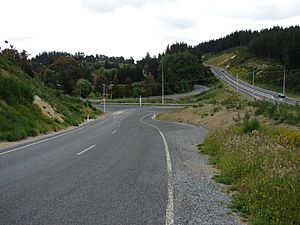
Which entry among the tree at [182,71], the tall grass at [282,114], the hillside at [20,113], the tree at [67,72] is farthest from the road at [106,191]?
the tree at [67,72]

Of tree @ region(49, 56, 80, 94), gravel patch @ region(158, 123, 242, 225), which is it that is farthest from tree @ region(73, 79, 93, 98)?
gravel patch @ region(158, 123, 242, 225)

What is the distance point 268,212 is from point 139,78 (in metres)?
143

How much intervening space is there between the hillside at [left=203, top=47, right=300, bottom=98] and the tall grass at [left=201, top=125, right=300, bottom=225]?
77286 mm

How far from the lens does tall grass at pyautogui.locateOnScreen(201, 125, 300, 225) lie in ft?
19.7

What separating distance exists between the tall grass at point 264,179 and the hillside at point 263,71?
77.3m

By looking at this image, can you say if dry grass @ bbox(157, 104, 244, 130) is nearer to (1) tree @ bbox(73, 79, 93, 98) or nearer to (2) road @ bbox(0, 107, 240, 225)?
(2) road @ bbox(0, 107, 240, 225)

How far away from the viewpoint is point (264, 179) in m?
7.85


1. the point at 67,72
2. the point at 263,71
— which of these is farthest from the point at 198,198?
the point at 67,72

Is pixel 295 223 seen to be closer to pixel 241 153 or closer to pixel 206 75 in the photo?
pixel 241 153

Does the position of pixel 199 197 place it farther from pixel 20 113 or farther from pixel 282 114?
pixel 20 113

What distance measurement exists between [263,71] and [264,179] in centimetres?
12110

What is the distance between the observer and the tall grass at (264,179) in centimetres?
601

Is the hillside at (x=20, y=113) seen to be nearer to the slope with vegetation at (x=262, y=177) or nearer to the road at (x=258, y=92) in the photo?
the slope with vegetation at (x=262, y=177)

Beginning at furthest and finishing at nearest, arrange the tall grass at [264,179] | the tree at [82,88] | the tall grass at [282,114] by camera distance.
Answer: the tree at [82,88], the tall grass at [282,114], the tall grass at [264,179]
